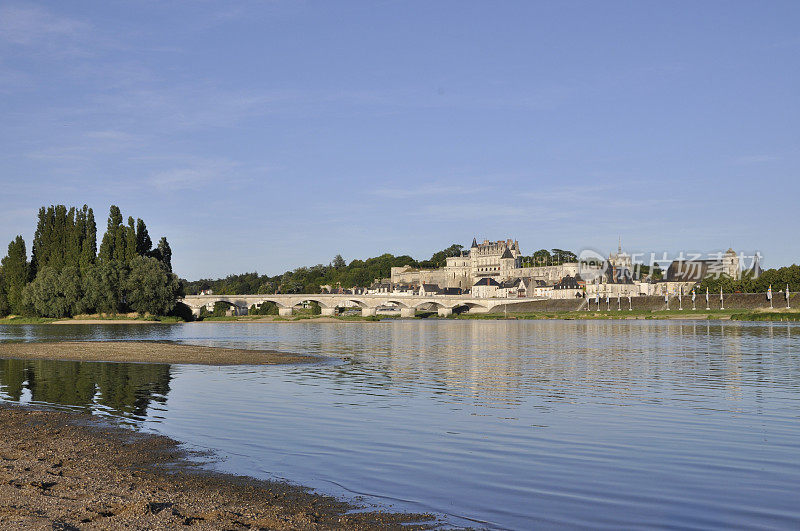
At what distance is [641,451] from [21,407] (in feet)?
46.5

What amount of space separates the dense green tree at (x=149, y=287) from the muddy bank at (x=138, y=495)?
230ft

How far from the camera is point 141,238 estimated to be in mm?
86375

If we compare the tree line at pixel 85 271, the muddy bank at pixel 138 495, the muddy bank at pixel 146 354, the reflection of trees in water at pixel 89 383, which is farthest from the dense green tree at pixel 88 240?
the muddy bank at pixel 138 495

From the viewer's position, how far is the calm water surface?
32.0ft

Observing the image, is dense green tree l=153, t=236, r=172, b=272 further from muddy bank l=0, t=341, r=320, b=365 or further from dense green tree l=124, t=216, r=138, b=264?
muddy bank l=0, t=341, r=320, b=365

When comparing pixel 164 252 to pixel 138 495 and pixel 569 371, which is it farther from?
pixel 138 495

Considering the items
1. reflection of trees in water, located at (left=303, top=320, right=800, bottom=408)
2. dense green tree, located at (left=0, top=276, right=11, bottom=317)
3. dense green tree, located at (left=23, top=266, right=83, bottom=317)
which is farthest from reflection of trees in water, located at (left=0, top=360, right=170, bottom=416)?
dense green tree, located at (left=0, top=276, right=11, bottom=317)

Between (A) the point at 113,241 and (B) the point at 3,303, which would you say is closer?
(A) the point at 113,241

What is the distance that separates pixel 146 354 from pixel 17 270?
62590mm

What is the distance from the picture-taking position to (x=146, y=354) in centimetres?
3550

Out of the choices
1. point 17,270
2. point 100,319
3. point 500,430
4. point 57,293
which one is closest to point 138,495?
point 500,430

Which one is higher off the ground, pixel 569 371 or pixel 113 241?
pixel 113 241

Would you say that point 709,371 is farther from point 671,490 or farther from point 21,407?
point 21,407

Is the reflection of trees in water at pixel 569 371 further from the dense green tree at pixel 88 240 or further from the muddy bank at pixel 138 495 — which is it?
the dense green tree at pixel 88 240
